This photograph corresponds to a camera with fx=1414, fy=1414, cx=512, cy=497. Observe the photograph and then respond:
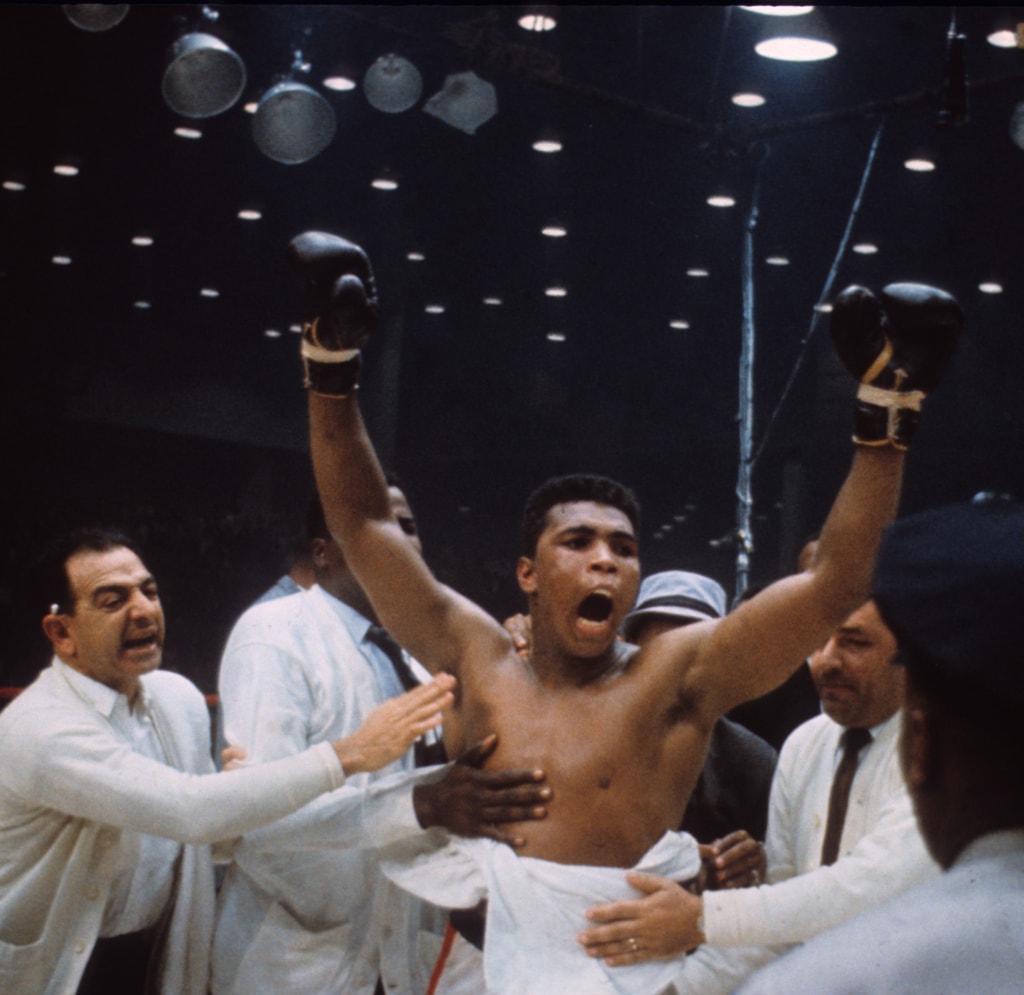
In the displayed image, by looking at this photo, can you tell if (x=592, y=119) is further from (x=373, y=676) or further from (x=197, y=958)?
(x=197, y=958)

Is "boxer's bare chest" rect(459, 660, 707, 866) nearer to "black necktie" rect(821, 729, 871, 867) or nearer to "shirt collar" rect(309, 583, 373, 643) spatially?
"black necktie" rect(821, 729, 871, 867)

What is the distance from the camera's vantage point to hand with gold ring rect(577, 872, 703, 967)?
2424mm

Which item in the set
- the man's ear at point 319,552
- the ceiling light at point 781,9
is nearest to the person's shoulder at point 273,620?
the man's ear at point 319,552

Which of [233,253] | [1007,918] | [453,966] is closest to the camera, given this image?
[1007,918]

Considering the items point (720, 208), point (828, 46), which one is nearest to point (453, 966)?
point (828, 46)

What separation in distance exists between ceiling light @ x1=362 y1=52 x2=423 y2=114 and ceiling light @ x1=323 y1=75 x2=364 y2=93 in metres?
0.82

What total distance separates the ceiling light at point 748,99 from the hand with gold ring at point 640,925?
513cm

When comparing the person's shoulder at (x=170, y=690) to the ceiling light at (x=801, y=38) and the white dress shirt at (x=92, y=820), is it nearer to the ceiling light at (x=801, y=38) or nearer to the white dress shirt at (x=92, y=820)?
the white dress shirt at (x=92, y=820)

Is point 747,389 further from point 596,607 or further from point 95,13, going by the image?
point 596,607

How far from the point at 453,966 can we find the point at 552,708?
609 millimetres

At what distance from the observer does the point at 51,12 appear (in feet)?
20.5

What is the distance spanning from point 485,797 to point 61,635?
113 cm

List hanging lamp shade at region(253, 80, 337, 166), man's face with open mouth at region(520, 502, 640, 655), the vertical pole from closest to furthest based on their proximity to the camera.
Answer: man's face with open mouth at region(520, 502, 640, 655) → hanging lamp shade at region(253, 80, 337, 166) → the vertical pole

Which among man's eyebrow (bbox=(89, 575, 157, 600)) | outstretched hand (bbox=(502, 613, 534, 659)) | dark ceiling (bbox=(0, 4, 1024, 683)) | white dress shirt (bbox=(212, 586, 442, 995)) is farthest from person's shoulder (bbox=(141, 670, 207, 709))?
dark ceiling (bbox=(0, 4, 1024, 683))
